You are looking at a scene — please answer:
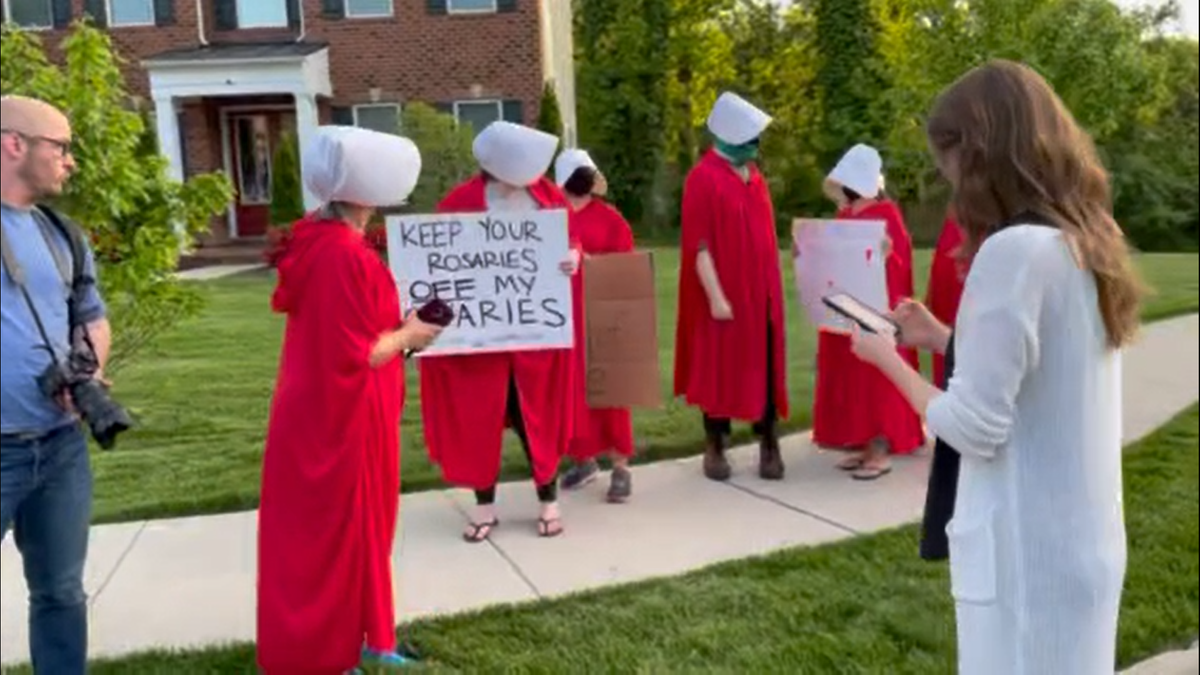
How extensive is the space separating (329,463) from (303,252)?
60cm

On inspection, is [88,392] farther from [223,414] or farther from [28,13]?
[223,414]

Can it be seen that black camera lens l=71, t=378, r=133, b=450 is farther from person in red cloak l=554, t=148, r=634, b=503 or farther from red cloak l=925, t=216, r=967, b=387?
red cloak l=925, t=216, r=967, b=387

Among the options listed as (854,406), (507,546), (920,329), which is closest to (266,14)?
(920,329)

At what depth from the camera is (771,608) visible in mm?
4504

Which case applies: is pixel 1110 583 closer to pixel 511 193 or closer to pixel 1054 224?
pixel 1054 224

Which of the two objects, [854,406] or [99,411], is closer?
[99,411]

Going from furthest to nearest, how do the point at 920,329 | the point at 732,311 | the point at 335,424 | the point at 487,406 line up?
the point at 732,311 → the point at 487,406 → the point at 335,424 → the point at 920,329

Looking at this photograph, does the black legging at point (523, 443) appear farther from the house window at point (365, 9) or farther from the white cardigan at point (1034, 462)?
the white cardigan at point (1034, 462)

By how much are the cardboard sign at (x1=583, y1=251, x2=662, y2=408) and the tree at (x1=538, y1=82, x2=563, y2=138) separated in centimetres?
136

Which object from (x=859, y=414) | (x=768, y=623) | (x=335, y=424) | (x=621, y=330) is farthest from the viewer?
(x=859, y=414)

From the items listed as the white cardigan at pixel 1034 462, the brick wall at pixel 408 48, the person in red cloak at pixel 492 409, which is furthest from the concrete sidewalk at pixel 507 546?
the white cardigan at pixel 1034 462

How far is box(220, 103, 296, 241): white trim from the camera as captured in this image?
3.18 metres

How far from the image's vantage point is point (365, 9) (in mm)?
3195

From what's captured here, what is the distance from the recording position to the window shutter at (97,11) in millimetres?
3068
